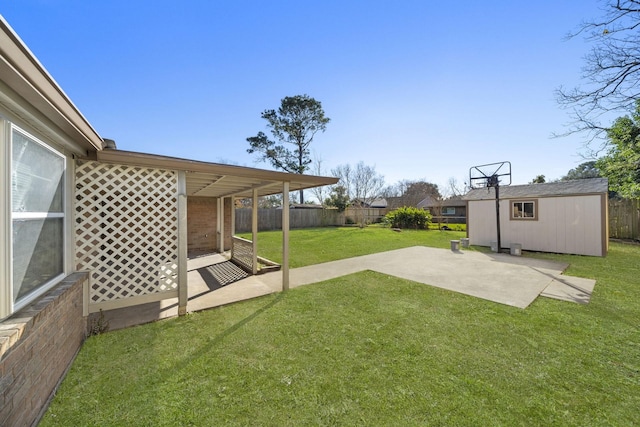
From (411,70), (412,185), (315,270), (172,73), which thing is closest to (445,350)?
(315,270)

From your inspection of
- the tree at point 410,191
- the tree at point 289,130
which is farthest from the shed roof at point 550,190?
the tree at point 410,191

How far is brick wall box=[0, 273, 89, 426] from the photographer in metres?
1.58

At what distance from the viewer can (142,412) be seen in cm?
204

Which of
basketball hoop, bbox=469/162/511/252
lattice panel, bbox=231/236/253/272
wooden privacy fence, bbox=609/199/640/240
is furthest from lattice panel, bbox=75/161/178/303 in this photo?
wooden privacy fence, bbox=609/199/640/240

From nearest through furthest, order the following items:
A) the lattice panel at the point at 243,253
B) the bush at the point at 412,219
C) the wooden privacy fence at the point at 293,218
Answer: the lattice panel at the point at 243,253 < the wooden privacy fence at the point at 293,218 < the bush at the point at 412,219

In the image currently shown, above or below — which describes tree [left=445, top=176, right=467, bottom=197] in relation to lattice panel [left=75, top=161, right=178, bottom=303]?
above

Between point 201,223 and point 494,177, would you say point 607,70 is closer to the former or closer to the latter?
point 494,177

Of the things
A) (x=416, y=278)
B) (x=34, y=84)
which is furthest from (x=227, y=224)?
(x=34, y=84)

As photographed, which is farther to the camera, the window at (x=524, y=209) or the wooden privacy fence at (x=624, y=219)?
the wooden privacy fence at (x=624, y=219)

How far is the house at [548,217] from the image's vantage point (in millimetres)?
8758

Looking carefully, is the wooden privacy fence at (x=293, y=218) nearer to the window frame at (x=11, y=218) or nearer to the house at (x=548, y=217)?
the house at (x=548, y=217)

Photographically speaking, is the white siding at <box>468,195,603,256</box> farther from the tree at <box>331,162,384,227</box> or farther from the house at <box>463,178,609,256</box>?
the tree at <box>331,162,384,227</box>

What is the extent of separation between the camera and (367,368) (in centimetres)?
262

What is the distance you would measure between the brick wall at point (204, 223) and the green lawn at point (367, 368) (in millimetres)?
6638
